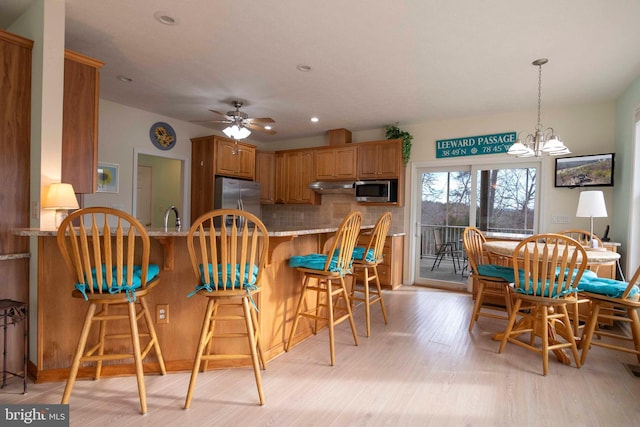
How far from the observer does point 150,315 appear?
7.32 feet

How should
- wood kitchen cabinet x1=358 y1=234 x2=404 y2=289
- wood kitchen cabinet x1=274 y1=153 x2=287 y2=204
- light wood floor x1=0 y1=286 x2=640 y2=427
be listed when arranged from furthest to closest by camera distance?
wood kitchen cabinet x1=274 y1=153 x2=287 y2=204 < wood kitchen cabinet x1=358 y1=234 x2=404 y2=289 < light wood floor x1=0 y1=286 x2=640 y2=427

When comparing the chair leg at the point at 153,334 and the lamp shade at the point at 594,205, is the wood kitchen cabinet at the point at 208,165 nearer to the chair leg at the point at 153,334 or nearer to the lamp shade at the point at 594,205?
the chair leg at the point at 153,334

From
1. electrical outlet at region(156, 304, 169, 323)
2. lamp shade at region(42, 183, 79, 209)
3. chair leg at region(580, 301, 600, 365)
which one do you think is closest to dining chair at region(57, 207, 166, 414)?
electrical outlet at region(156, 304, 169, 323)

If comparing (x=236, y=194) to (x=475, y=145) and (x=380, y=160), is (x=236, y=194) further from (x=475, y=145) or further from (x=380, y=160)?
(x=475, y=145)

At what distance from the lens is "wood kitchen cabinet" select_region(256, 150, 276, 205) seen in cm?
618

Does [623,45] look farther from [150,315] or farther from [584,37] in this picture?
[150,315]

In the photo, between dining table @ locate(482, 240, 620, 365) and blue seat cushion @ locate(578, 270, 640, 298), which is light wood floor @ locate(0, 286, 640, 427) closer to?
dining table @ locate(482, 240, 620, 365)

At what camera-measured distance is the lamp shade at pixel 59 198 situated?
2.12m

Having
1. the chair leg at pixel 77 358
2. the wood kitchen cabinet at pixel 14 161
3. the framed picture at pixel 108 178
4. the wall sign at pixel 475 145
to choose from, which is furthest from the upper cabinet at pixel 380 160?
the chair leg at pixel 77 358

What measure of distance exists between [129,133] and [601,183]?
6.00 metres

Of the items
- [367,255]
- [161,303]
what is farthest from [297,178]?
[161,303]

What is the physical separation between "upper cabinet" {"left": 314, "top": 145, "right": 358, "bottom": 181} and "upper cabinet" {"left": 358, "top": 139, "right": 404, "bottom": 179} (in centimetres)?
14

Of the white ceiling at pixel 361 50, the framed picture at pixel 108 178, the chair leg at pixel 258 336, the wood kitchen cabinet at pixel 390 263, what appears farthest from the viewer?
the wood kitchen cabinet at pixel 390 263

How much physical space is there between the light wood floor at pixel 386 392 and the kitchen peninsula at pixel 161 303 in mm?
109
